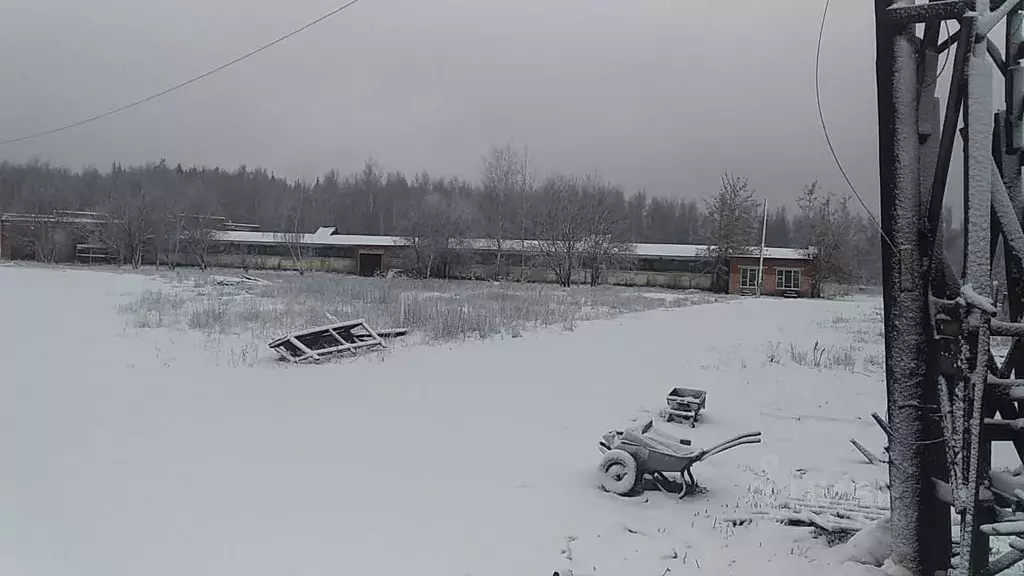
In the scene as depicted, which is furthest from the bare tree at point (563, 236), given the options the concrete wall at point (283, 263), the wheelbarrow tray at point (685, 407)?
the wheelbarrow tray at point (685, 407)

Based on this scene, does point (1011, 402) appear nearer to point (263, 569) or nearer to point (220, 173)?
point (263, 569)

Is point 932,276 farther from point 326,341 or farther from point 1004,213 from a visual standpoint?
point 326,341

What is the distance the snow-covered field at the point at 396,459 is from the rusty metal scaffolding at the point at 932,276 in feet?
2.31

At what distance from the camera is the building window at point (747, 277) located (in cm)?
4088

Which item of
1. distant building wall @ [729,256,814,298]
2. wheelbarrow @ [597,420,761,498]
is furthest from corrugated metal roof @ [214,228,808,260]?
wheelbarrow @ [597,420,761,498]

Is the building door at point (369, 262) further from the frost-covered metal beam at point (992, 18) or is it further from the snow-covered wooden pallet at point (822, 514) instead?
the frost-covered metal beam at point (992, 18)

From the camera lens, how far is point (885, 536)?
3.20m

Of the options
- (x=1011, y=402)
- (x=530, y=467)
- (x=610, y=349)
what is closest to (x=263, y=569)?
(x=530, y=467)

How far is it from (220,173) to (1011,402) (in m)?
87.7

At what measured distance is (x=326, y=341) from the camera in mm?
11898

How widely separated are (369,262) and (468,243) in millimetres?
8330

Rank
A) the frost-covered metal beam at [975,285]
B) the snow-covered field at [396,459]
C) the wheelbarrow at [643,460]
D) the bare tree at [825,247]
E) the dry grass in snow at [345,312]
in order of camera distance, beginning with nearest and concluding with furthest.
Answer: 1. the frost-covered metal beam at [975,285]
2. the snow-covered field at [396,459]
3. the wheelbarrow at [643,460]
4. the dry grass in snow at [345,312]
5. the bare tree at [825,247]

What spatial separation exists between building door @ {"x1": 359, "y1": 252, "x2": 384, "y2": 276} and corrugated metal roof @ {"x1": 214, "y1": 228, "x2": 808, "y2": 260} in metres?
0.82

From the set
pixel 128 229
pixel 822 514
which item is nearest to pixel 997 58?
pixel 822 514
